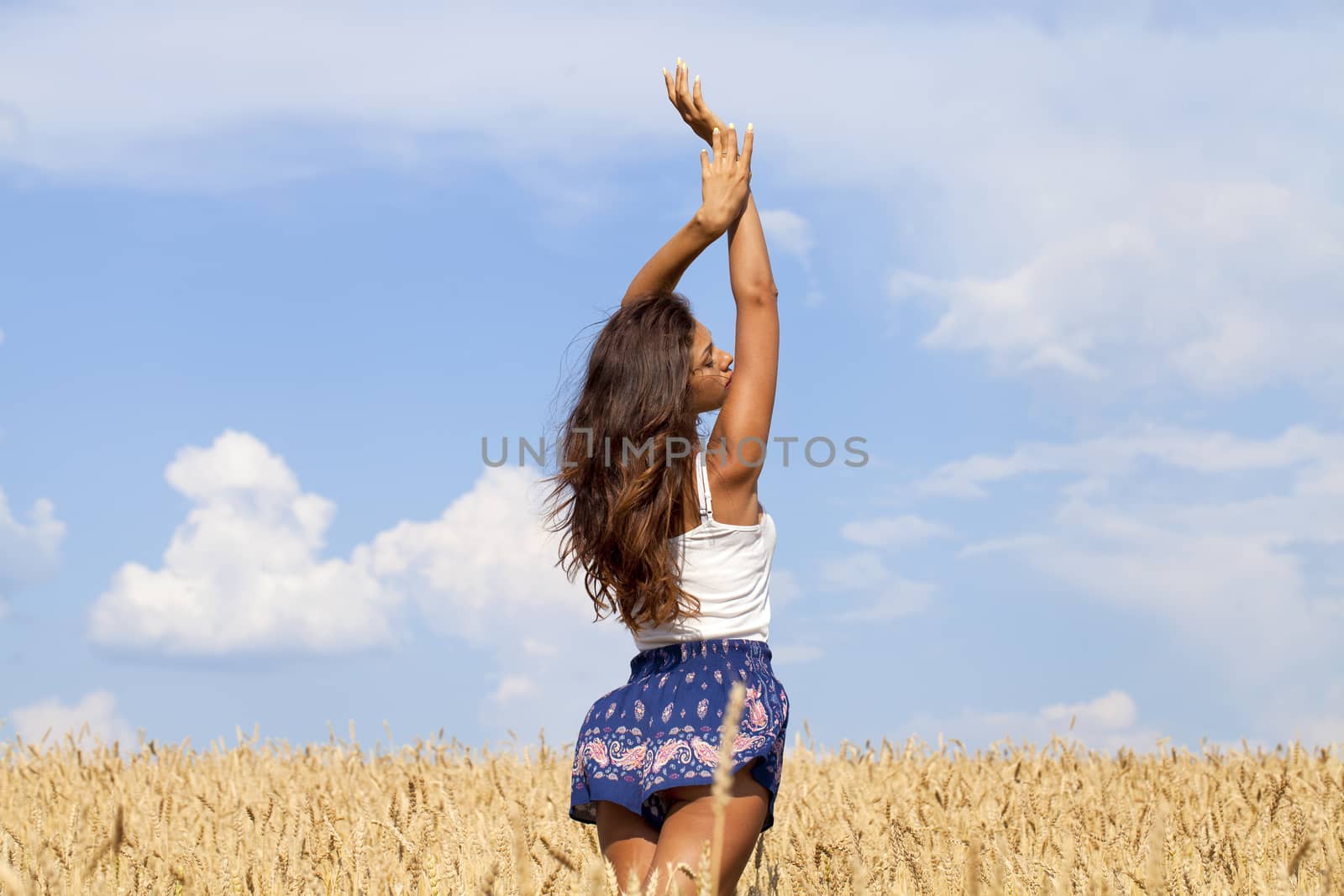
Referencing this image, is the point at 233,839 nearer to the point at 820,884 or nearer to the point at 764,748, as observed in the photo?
the point at 820,884

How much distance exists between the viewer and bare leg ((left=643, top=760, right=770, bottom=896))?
3141 mm

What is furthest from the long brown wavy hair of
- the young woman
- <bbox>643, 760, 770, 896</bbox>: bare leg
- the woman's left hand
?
the woman's left hand

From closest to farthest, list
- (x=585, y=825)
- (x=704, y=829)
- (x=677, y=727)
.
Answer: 1. (x=704, y=829)
2. (x=677, y=727)
3. (x=585, y=825)

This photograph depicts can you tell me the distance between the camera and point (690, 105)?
4285mm

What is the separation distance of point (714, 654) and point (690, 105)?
6.27 feet

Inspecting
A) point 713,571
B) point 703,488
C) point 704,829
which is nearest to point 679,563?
point 713,571

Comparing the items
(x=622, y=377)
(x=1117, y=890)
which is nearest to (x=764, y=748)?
(x=622, y=377)

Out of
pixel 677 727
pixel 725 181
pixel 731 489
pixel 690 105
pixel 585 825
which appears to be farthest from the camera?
pixel 585 825

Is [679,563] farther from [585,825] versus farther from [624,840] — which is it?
[585,825]

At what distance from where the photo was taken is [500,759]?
7.83 metres

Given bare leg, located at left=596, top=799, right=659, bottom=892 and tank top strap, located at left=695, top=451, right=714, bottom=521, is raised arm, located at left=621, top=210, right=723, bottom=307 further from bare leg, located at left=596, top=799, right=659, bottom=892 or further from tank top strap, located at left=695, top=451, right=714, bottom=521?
bare leg, located at left=596, top=799, right=659, bottom=892

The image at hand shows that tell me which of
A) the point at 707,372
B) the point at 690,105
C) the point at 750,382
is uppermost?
the point at 690,105

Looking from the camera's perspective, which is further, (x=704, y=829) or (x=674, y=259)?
(x=674, y=259)

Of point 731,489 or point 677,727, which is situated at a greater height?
point 731,489
